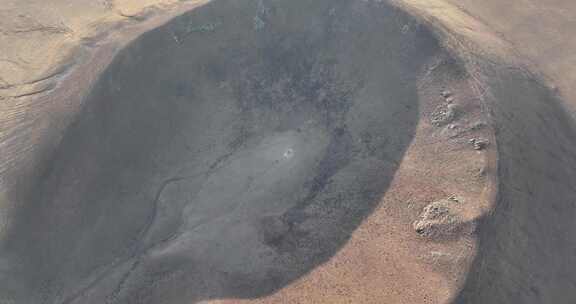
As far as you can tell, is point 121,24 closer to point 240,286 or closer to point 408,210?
point 240,286

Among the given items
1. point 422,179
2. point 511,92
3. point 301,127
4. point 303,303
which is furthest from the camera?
point 301,127

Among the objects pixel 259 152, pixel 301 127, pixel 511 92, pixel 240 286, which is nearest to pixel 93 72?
pixel 259 152

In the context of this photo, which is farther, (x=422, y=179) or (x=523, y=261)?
(x=422, y=179)

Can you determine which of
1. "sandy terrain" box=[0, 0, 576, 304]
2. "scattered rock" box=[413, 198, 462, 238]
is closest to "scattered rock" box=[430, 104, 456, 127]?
"sandy terrain" box=[0, 0, 576, 304]

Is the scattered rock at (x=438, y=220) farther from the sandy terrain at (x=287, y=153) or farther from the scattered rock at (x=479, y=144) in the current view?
the scattered rock at (x=479, y=144)

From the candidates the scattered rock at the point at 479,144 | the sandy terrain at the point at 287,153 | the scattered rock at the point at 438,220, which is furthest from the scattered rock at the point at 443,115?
the scattered rock at the point at 438,220

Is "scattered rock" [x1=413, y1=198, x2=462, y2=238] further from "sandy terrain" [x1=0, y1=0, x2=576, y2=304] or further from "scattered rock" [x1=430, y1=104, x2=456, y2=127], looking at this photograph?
"scattered rock" [x1=430, y1=104, x2=456, y2=127]

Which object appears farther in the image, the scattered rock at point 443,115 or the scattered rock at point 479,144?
the scattered rock at point 443,115
